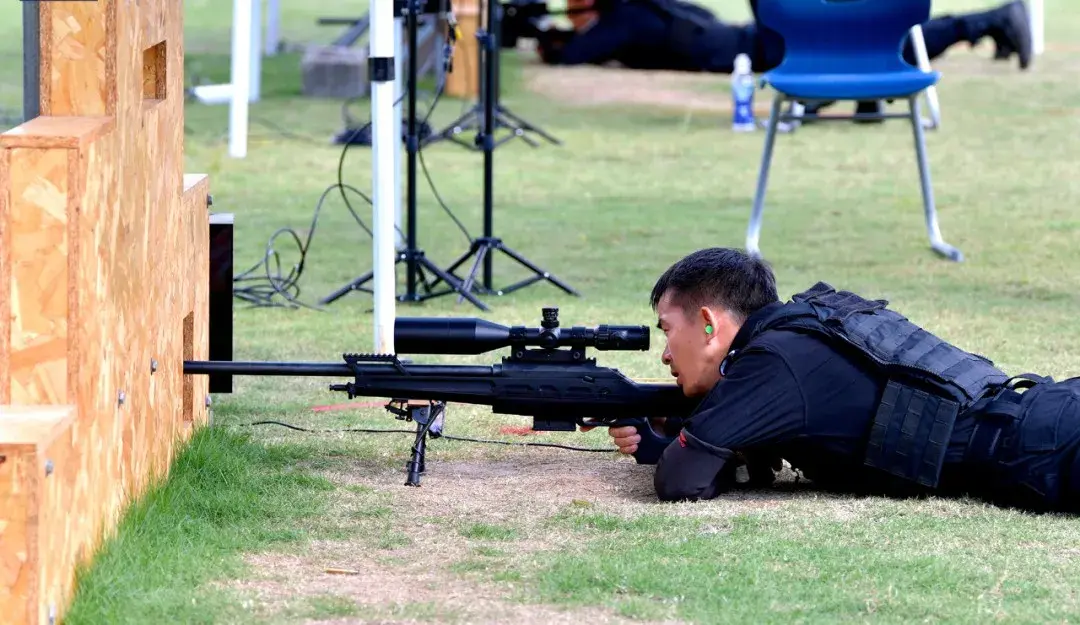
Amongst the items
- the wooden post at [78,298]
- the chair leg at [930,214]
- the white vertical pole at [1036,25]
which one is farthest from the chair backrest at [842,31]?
the white vertical pole at [1036,25]

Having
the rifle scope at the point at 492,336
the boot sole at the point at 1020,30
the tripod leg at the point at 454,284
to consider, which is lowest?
the tripod leg at the point at 454,284

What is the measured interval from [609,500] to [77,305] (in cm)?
176

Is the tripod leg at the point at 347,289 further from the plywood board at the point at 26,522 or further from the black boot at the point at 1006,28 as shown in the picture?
the black boot at the point at 1006,28

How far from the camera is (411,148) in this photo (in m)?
7.64

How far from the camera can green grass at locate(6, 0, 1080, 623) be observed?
3.75 m

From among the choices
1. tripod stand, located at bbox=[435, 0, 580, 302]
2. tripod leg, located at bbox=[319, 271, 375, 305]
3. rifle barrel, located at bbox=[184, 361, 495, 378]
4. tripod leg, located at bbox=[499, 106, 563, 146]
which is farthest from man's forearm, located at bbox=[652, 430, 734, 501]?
tripod leg, located at bbox=[499, 106, 563, 146]

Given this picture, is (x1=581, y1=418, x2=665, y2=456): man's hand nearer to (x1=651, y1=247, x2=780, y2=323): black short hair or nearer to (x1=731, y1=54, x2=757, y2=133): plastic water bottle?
(x1=651, y1=247, x2=780, y2=323): black short hair

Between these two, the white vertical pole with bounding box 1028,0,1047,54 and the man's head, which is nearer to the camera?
the man's head

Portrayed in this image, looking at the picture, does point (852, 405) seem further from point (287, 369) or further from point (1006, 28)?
point (1006, 28)

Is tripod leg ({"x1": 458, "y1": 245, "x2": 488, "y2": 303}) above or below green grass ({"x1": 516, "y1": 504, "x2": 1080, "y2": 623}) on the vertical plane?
above

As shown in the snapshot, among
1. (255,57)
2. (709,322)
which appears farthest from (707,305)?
(255,57)

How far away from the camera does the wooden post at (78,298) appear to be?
10.5 feet

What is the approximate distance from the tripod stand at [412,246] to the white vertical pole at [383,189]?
3.77 feet

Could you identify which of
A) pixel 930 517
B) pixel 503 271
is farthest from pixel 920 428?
pixel 503 271
